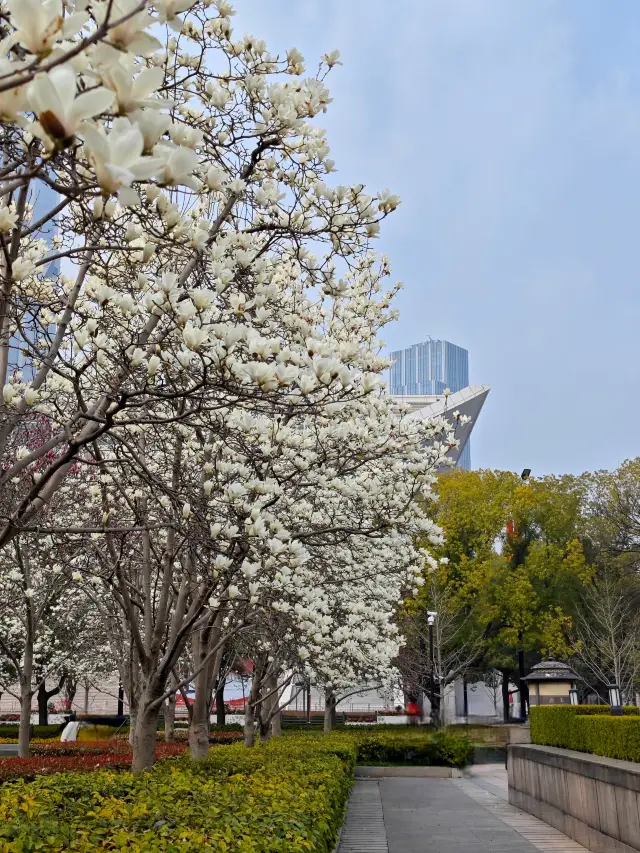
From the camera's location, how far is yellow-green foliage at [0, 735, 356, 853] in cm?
396

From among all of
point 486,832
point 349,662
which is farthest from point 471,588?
point 486,832

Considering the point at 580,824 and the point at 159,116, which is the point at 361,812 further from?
the point at 159,116

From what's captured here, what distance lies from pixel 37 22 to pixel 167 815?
4537mm

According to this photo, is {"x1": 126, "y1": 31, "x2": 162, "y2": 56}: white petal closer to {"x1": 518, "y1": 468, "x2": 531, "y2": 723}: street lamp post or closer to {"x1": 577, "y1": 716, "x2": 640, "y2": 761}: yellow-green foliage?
{"x1": 577, "y1": 716, "x2": 640, "y2": 761}: yellow-green foliage

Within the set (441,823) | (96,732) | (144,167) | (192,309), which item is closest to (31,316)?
(192,309)

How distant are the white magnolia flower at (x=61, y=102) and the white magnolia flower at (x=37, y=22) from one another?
8cm

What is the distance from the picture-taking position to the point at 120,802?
16.7ft

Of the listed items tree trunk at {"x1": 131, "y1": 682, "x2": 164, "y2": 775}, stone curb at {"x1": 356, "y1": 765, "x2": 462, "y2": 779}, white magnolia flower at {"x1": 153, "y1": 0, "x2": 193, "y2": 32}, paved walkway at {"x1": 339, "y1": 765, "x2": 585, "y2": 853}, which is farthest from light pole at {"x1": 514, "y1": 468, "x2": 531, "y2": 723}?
white magnolia flower at {"x1": 153, "y1": 0, "x2": 193, "y2": 32}

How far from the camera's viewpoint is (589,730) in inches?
424

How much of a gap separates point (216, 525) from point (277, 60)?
3043 mm

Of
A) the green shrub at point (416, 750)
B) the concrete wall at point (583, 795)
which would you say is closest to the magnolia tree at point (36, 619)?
the concrete wall at point (583, 795)

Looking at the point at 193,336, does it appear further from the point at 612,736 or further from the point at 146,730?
the point at 612,736

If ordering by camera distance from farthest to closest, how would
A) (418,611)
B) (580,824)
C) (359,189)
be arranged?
(418,611) < (580,824) < (359,189)

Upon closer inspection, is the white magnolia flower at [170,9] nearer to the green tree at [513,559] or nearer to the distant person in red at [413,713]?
the green tree at [513,559]
